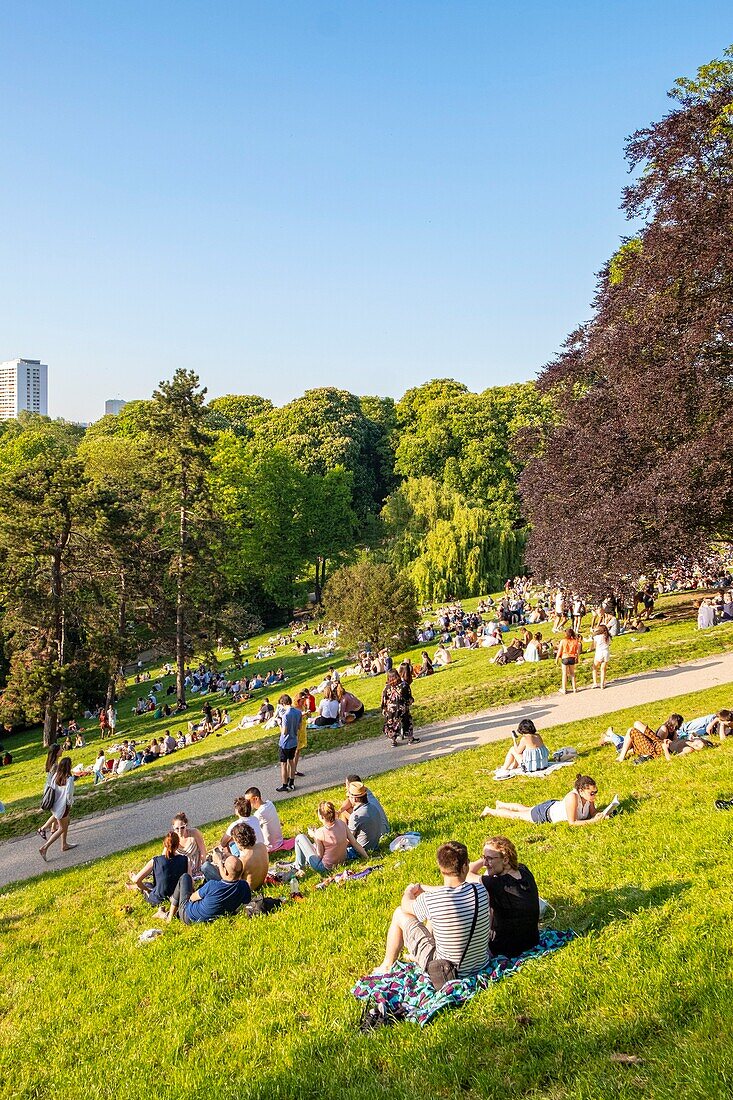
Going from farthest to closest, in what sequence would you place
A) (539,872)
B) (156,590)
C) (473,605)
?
(473,605), (156,590), (539,872)

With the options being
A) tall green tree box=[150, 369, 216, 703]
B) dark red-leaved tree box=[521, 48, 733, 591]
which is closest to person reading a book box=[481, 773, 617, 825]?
dark red-leaved tree box=[521, 48, 733, 591]

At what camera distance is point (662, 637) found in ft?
73.4

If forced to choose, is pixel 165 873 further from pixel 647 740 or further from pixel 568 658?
pixel 568 658

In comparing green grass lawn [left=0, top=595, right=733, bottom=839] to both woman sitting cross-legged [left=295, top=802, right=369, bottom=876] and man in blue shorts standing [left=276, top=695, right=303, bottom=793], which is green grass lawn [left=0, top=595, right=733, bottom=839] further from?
woman sitting cross-legged [left=295, top=802, right=369, bottom=876]

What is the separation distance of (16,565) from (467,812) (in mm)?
21303

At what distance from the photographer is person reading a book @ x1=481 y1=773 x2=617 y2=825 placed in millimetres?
9117

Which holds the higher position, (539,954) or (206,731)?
(539,954)

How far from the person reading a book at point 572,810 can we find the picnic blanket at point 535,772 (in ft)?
6.61

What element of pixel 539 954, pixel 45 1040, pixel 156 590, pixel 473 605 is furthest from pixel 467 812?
pixel 473 605

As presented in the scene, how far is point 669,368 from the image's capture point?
14.5 metres

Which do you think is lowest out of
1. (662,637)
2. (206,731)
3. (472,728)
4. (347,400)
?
(206,731)

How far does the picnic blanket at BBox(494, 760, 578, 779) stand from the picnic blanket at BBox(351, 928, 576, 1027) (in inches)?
231

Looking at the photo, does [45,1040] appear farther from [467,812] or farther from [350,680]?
[350,680]

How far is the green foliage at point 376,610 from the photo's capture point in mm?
30406
